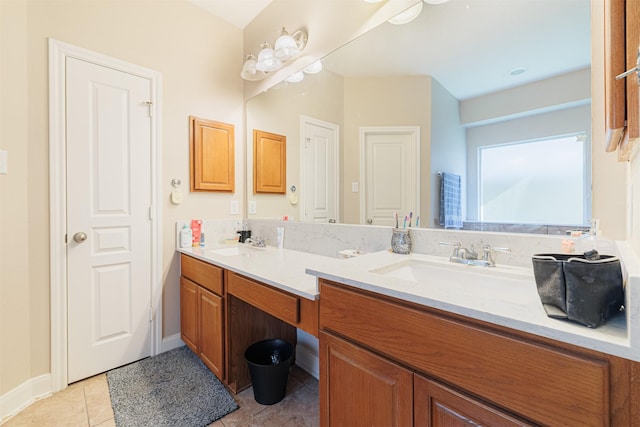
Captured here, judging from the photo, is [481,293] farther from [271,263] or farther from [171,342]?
[171,342]

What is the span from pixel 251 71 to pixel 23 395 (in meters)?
2.46

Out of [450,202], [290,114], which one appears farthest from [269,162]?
[450,202]

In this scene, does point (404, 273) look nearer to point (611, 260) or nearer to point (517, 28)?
point (611, 260)

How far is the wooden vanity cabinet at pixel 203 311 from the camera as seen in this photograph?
5.34 feet

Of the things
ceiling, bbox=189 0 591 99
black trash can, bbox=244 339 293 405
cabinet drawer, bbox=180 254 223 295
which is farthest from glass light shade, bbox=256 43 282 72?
black trash can, bbox=244 339 293 405

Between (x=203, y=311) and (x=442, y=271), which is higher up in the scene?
(x=442, y=271)

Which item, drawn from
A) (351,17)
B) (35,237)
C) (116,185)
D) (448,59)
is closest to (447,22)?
(448,59)

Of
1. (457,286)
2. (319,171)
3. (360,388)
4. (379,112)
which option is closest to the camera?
(360,388)

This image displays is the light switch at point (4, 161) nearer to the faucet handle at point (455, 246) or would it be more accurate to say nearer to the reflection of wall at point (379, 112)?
the reflection of wall at point (379, 112)

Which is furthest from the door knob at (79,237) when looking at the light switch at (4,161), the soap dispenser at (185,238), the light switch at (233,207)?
the light switch at (233,207)

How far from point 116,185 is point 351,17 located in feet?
5.98

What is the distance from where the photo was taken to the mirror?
103 cm

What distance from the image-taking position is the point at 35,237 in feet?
5.23

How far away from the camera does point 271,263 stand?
1590mm
